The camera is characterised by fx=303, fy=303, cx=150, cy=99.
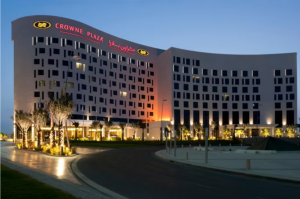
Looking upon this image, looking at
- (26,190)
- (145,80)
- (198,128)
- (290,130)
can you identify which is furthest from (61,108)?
(290,130)

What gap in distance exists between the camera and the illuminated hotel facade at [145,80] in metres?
89.5

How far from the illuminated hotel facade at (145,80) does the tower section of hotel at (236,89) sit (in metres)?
0.35

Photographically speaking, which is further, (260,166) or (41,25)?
(41,25)

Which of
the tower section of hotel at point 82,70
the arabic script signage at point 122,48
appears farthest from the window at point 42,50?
the arabic script signage at point 122,48

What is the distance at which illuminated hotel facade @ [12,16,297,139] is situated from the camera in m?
89.5

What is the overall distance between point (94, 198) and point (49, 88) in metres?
83.0

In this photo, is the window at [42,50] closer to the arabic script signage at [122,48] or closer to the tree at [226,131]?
the arabic script signage at [122,48]

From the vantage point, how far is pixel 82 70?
95562 mm

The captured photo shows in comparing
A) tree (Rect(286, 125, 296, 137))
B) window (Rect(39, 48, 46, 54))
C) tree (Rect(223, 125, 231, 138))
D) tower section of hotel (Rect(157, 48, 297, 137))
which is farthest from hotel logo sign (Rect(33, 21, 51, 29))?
tree (Rect(286, 125, 296, 137))

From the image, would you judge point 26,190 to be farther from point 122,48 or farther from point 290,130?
point 290,130

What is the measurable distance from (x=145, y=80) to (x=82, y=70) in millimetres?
28694

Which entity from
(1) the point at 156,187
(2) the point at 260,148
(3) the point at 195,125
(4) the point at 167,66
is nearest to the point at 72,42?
(4) the point at 167,66

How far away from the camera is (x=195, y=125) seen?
10356 cm

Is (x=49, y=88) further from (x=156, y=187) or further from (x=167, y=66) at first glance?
(x=156, y=187)
